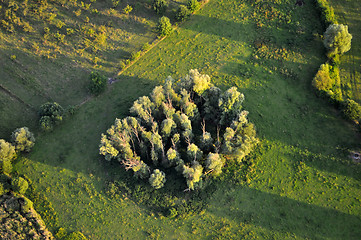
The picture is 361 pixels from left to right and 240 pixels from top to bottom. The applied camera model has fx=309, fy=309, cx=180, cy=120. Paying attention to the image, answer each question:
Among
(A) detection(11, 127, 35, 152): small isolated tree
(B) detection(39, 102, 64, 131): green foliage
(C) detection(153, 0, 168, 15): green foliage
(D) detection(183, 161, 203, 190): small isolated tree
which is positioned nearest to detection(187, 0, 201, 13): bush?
(C) detection(153, 0, 168, 15): green foliage

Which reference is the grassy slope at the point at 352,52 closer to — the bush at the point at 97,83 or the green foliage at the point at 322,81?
the green foliage at the point at 322,81

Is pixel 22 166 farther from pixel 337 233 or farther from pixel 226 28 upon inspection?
pixel 337 233

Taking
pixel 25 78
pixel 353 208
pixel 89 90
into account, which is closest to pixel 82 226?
pixel 89 90

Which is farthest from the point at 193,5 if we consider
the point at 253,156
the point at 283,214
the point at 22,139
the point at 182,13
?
the point at 283,214

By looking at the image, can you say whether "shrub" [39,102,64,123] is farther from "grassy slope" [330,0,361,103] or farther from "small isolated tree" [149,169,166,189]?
"grassy slope" [330,0,361,103]

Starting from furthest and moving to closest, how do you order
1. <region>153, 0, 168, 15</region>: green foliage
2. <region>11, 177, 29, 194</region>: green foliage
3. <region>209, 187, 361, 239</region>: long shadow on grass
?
<region>153, 0, 168, 15</region>: green foliage
<region>11, 177, 29, 194</region>: green foliage
<region>209, 187, 361, 239</region>: long shadow on grass
